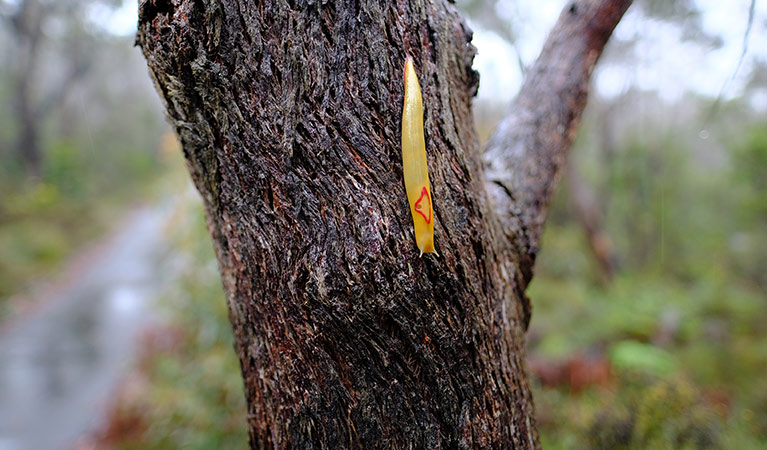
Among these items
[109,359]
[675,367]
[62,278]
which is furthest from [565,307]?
[62,278]

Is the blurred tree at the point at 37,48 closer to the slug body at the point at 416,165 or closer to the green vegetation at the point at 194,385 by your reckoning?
the green vegetation at the point at 194,385

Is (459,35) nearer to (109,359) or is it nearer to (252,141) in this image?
(252,141)

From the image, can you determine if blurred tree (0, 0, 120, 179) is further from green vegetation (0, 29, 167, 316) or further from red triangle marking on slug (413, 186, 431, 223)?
red triangle marking on slug (413, 186, 431, 223)

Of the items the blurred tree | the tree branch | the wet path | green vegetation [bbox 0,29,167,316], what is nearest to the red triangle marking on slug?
the tree branch

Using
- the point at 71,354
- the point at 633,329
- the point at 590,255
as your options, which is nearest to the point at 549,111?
the point at 633,329

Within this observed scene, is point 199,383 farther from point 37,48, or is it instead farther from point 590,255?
point 37,48

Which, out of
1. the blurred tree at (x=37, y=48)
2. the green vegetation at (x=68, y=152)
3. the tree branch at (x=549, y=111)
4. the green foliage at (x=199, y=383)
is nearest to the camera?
the tree branch at (x=549, y=111)

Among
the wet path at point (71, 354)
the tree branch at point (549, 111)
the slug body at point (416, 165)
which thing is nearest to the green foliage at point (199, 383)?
the wet path at point (71, 354)
